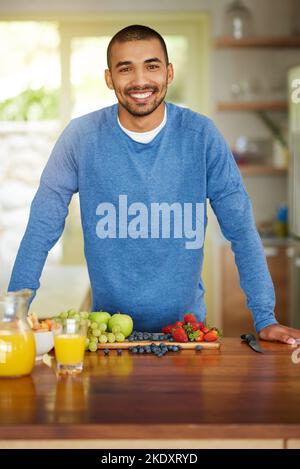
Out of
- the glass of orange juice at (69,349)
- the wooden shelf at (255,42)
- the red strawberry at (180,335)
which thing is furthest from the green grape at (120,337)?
the wooden shelf at (255,42)

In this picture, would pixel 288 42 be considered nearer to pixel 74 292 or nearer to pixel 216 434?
pixel 74 292

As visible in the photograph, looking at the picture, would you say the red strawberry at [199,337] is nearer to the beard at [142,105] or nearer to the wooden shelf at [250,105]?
the beard at [142,105]

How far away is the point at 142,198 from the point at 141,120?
239 mm

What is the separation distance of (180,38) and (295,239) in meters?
1.91

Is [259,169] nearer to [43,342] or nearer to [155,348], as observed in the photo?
[155,348]

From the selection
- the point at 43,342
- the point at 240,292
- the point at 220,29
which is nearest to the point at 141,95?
the point at 43,342

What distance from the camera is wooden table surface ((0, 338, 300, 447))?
1472 mm

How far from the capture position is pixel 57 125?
6.41 m

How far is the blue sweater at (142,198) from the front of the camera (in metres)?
2.42

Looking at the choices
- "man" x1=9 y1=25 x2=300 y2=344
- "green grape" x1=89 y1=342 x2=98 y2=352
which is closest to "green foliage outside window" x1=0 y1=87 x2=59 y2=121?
"man" x1=9 y1=25 x2=300 y2=344

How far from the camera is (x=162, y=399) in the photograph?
64.8 inches

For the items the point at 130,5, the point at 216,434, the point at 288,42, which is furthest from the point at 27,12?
the point at 216,434

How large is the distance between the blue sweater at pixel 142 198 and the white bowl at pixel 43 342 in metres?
0.45

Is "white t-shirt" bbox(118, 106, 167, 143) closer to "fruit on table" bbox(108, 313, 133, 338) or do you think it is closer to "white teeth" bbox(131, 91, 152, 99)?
"white teeth" bbox(131, 91, 152, 99)
